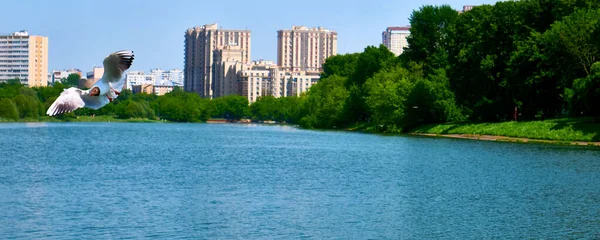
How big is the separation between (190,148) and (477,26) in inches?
1193

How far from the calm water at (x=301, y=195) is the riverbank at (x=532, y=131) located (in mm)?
8193

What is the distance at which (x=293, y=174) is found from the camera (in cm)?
4559

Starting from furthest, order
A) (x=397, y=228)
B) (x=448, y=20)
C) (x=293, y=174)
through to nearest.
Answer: (x=448, y=20) < (x=293, y=174) < (x=397, y=228)

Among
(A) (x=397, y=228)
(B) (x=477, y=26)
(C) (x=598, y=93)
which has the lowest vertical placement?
(A) (x=397, y=228)

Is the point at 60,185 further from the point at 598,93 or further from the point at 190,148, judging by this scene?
the point at 598,93

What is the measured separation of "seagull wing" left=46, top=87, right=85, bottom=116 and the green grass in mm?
57447

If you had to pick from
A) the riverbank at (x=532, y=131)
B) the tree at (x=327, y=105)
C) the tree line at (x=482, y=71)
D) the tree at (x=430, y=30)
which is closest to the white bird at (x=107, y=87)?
the tree line at (x=482, y=71)

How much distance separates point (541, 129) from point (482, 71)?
8.79 m

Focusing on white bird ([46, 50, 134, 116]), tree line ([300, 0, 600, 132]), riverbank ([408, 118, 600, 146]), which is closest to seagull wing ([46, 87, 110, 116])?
white bird ([46, 50, 134, 116])

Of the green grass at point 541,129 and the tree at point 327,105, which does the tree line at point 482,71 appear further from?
the green grass at point 541,129

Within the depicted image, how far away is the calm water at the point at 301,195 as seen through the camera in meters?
28.4

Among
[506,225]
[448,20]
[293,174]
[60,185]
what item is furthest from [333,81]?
[506,225]

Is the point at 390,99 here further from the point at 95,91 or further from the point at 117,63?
the point at 95,91

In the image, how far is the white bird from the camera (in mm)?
14352
